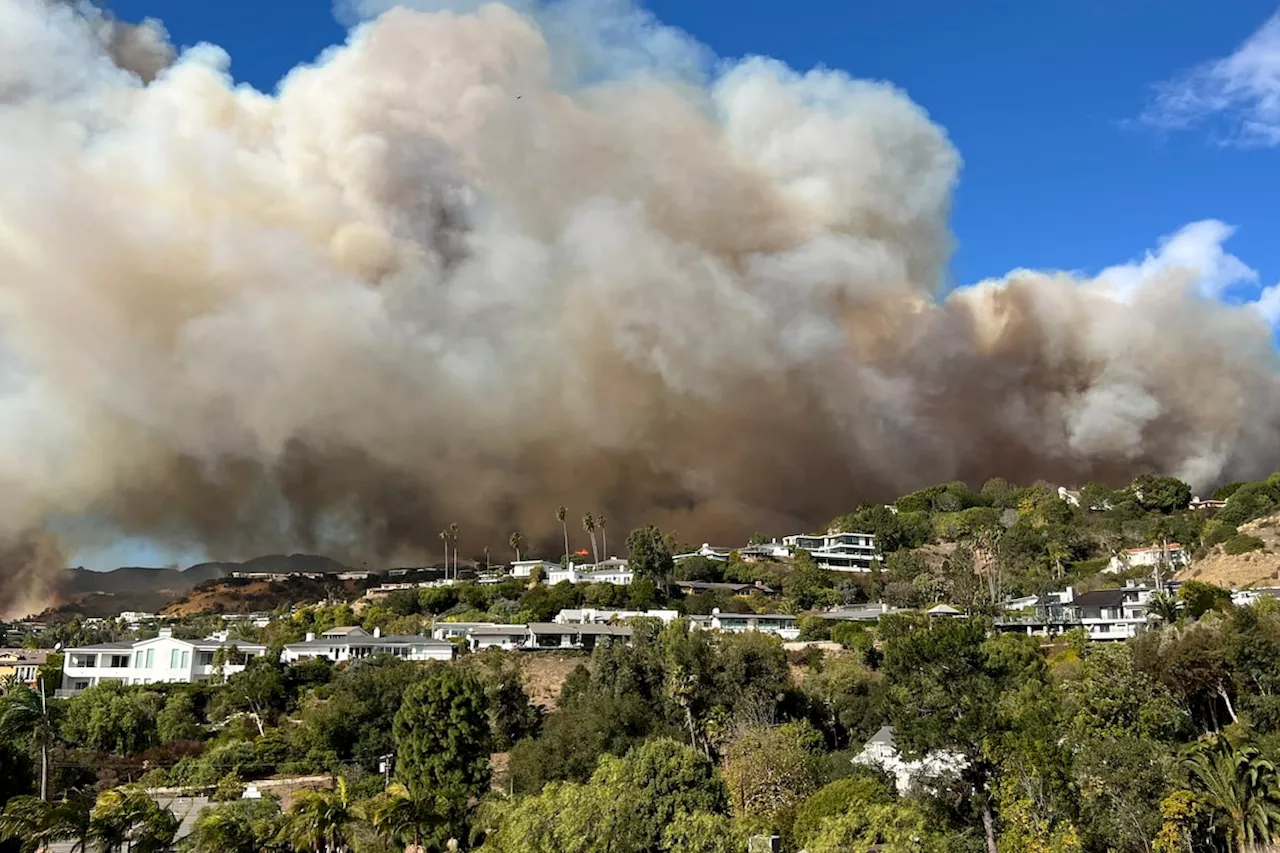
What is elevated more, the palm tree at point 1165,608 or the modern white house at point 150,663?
the modern white house at point 150,663

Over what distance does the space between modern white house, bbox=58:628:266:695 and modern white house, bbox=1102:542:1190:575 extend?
8351cm

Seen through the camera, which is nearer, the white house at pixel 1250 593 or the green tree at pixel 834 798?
the green tree at pixel 834 798

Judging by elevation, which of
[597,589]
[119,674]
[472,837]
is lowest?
[472,837]

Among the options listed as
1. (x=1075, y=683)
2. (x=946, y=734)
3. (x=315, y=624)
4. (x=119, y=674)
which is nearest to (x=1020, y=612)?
(x=1075, y=683)

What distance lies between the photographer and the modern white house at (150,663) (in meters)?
77.3

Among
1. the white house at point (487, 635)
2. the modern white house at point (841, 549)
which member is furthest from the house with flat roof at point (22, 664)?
the modern white house at point (841, 549)

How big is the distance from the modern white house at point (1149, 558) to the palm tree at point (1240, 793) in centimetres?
7013

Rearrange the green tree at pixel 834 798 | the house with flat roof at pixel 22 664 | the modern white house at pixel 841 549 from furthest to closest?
the modern white house at pixel 841 549
the house with flat roof at pixel 22 664
the green tree at pixel 834 798

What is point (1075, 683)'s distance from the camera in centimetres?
4841

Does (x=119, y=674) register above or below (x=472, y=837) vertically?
above

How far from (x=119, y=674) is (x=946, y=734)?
65615mm

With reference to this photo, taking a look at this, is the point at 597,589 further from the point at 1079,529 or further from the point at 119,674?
the point at 1079,529

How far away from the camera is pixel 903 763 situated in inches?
1863

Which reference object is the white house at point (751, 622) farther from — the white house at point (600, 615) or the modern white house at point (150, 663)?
the modern white house at point (150, 663)
